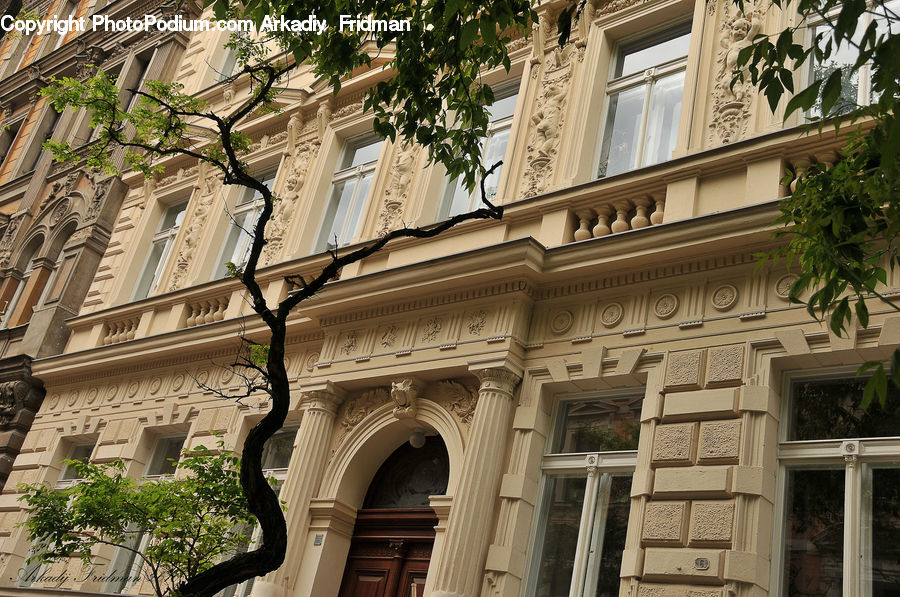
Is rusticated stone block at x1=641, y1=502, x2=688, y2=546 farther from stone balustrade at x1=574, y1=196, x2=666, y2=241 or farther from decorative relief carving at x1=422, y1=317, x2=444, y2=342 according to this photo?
decorative relief carving at x1=422, y1=317, x2=444, y2=342

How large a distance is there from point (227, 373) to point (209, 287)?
5.35 feet

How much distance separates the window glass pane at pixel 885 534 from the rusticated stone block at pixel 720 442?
1.03 metres

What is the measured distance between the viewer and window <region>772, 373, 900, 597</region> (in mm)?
6566

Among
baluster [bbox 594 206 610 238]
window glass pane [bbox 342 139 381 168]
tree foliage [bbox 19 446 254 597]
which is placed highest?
window glass pane [bbox 342 139 381 168]

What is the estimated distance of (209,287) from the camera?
1361cm

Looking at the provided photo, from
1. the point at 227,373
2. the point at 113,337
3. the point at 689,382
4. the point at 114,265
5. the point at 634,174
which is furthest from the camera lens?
the point at 114,265

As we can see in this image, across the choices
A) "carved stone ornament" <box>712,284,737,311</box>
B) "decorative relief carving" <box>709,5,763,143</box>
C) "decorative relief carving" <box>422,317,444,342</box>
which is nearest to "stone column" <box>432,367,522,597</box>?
"decorative relief carving" <box>422,317,444,342</box>

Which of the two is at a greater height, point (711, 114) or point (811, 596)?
point (711, 114)

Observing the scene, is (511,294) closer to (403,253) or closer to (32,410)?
(403,253)

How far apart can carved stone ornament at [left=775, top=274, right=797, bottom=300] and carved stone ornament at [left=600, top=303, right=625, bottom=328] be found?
1.51 metres

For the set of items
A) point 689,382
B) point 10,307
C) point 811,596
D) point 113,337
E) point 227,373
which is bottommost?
point 811,596

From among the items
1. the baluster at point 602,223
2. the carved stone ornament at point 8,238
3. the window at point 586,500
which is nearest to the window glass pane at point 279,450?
the window at point 586,500

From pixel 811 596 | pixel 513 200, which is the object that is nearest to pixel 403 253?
pixel 513 200

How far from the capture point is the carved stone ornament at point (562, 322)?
903 centimetres
